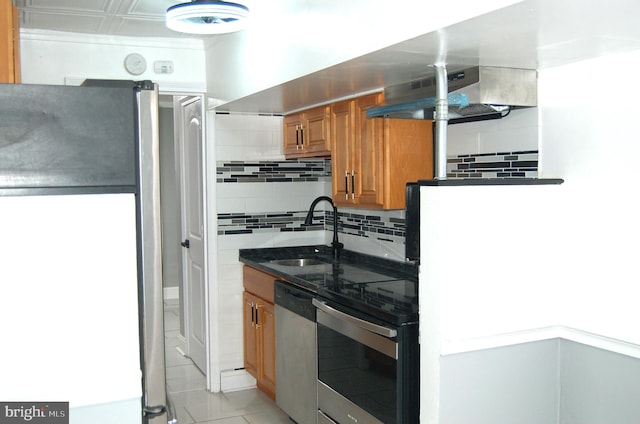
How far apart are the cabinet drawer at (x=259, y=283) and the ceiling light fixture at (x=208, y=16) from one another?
1.74 meters

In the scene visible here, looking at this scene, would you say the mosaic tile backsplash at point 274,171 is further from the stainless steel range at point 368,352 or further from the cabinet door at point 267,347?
the stainless steel range at point 368,352

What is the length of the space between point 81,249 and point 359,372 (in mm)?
1884

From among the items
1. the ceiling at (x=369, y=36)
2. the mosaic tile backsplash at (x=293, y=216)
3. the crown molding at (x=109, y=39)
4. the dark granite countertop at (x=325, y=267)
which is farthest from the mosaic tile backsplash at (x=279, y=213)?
the crown molding at (x=109, y=39)

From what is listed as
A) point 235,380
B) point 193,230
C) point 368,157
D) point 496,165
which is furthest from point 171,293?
point 496,165

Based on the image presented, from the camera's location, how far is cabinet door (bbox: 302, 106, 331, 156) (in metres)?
4.21

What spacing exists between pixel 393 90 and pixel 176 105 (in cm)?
288

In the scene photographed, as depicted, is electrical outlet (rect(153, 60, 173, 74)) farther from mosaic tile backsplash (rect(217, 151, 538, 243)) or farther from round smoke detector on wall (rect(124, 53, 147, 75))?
mosaic tile backsplash (rect(217, 151, 538, 243))

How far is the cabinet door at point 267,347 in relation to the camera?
4434mm

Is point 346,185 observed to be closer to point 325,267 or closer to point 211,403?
point 325,267

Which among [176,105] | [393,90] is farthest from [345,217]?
[176,105]

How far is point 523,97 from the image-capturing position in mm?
2938

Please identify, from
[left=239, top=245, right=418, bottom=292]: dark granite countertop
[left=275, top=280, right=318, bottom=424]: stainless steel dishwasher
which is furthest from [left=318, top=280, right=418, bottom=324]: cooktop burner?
[left=275, top=280, right=318, bottom=424]: stainless steel dishwasher

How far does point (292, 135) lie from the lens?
190 inches

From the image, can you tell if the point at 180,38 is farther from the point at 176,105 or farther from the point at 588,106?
the point at 588,106
